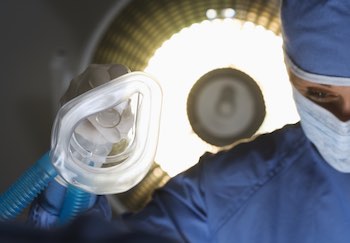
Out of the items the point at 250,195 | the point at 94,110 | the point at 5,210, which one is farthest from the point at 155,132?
the point at 250,195

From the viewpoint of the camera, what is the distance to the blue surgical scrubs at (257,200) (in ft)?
3.42

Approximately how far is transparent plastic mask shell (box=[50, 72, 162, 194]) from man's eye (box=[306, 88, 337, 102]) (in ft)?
1.08

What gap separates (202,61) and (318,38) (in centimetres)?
18

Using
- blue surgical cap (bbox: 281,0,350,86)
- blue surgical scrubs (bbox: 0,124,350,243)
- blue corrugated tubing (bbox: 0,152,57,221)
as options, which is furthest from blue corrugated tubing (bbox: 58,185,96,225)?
blue surgical cap (bbox: 281,0,350,86)

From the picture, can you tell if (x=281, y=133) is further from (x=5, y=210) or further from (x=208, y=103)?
(x=5, y=210)

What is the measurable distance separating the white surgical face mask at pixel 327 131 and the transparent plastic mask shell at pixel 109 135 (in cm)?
31

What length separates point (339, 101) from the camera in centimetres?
103

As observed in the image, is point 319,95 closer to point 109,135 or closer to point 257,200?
point 257,200

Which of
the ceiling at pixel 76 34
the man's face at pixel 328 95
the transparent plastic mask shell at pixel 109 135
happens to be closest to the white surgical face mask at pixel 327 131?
the man's face at pixel 328 95

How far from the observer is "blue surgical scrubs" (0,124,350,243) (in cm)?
104

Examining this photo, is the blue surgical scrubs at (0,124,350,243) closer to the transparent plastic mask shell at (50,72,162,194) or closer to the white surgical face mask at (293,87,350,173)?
the white surgical face mask at (293,87,350,173)

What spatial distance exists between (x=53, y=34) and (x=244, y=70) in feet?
0.97

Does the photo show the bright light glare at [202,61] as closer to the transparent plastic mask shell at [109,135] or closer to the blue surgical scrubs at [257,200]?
the blue surgical scrubs at [257,200]

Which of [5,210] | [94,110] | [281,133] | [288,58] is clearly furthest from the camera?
[281,133]
